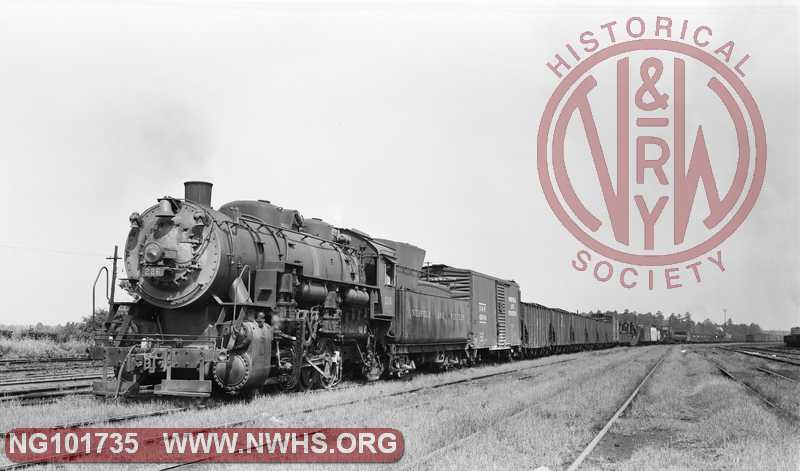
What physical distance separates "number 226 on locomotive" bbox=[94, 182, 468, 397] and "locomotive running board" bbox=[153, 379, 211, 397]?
15 mm

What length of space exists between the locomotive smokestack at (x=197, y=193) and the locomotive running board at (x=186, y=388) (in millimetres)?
3128

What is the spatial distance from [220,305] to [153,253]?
1375mm

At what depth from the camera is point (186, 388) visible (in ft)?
31.9

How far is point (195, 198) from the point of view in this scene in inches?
443

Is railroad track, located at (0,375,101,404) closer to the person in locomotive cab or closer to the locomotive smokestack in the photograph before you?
the locomotive smokestack

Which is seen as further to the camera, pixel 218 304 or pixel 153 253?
pixel 218 304

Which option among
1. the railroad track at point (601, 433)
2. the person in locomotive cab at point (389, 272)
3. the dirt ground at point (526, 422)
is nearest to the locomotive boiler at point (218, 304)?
the dirt ground at point (526, 422)

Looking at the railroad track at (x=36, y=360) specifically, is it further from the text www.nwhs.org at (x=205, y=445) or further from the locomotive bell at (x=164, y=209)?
the text www.nwhs.org at (x=205, y=445)

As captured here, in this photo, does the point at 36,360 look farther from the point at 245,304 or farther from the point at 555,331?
the point at 555,331

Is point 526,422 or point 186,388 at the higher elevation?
point 186,388

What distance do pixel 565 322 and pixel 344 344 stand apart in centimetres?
2557

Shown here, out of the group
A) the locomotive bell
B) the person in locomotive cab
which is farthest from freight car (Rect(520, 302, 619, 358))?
the locomotive bell

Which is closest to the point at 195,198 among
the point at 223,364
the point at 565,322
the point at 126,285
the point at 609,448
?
the point at 126,285

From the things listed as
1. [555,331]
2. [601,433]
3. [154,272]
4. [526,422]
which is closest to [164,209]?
[154,272]
